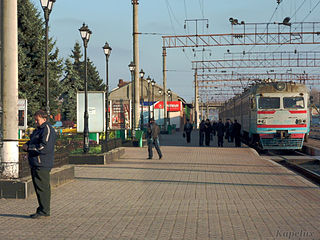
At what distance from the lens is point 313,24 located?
35812 mm

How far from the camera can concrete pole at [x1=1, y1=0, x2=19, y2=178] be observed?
11117 millimetres

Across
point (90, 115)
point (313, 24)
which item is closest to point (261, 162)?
point (90, 115)

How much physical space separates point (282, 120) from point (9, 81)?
1894 cm

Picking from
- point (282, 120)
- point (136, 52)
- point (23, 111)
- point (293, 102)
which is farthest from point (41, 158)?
point (136, 52)

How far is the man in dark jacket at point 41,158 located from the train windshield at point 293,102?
21.0m

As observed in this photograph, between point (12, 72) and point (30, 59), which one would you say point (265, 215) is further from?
point (30, 59)

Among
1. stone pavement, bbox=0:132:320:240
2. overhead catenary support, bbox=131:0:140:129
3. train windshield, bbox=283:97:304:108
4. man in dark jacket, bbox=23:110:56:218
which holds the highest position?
overhead catenary support, bbox=131:0:140:129

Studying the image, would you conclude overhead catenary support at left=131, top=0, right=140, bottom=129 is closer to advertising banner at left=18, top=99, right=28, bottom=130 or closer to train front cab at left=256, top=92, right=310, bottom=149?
train front cab at left=256, top=92, right=310, bottom=149

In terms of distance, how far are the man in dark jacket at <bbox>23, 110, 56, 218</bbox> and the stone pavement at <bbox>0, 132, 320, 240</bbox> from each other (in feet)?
0.88

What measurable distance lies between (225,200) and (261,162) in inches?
419

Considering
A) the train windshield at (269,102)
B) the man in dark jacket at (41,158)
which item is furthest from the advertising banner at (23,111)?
the train windshield at (269,102)

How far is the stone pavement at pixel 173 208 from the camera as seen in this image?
24.8 feet

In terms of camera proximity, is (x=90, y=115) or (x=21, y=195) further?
(x=90, y=115)

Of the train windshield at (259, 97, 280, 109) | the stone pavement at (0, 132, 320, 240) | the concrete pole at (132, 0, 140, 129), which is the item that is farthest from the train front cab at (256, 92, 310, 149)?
the stone pavement at (0, 132, 320, 240)
